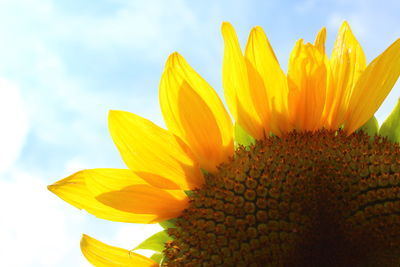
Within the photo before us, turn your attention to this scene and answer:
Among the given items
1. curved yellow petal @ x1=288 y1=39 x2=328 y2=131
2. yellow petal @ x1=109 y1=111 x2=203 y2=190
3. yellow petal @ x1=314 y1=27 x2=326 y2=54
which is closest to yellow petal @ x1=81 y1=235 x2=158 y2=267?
yellow petal @ x1=109 y1=111 x2=203 y2=190

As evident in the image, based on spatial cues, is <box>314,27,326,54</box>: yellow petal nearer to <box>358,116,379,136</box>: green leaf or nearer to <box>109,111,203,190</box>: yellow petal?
<box>358,116,379,136</box>: green leaf

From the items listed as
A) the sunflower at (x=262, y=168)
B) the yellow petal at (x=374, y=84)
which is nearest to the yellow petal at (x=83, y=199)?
the sunflower at (x=262, y=168)

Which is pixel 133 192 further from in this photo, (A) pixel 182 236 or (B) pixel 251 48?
(B) pixel 251 48

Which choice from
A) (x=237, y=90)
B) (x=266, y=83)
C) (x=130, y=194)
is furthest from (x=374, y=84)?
(x=130, y=194)

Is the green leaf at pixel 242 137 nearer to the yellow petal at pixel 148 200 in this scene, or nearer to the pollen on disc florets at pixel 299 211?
the pollen on disc florets at pixel 299 211

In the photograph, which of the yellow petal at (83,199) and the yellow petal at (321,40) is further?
the yellow petal at (321,40)

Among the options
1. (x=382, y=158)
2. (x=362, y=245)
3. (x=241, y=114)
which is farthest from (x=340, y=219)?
(x=241, y=114)
